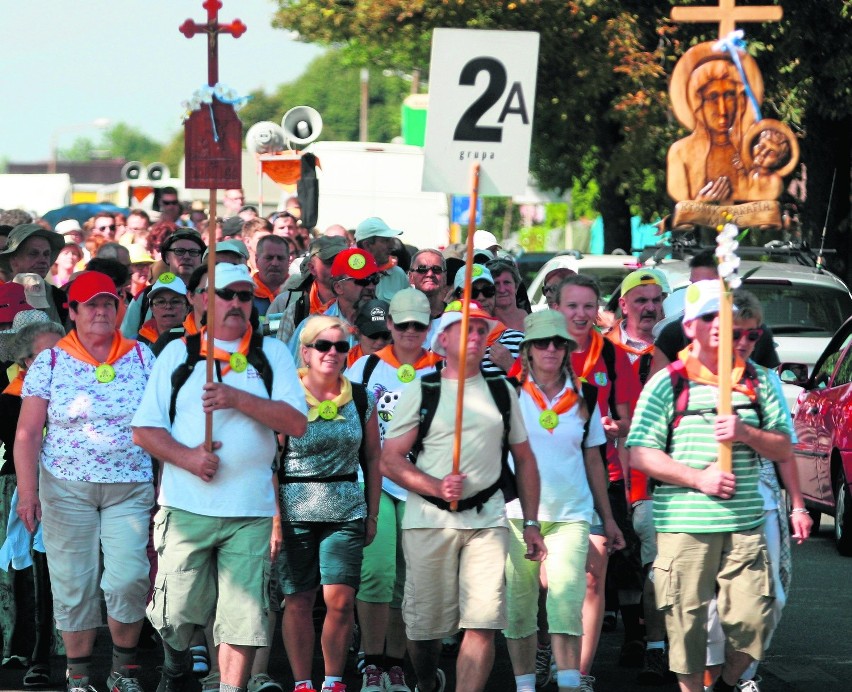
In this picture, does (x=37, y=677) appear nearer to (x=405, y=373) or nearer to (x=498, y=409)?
(x=405, y=373)

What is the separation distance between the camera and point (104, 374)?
27.7 ft

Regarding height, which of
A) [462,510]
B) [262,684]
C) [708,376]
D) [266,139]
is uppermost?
[266,139]

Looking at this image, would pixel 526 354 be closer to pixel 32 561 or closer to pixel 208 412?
pixel 208 412

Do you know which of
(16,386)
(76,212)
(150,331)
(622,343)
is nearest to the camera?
(16,386)

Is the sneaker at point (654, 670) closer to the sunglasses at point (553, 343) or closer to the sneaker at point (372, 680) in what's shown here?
the sneaker at point (372, 680)

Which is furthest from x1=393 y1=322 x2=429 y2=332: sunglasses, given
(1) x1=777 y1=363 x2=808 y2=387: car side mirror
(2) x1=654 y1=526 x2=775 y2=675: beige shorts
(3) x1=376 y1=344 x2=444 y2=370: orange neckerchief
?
(1) x1=777 y1=363 x2=808 y2=387: car side mirror

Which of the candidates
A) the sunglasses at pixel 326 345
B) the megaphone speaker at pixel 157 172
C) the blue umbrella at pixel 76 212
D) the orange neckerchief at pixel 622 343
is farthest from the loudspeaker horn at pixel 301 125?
the megaphone speaker at pixel 157 172

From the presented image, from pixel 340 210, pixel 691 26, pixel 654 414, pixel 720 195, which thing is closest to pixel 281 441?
pixel 654 414

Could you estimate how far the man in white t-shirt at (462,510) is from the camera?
7750 mm

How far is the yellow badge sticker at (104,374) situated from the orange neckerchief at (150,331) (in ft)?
6.05

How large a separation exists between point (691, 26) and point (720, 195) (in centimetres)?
1395

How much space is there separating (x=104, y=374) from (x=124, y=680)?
1.39 m

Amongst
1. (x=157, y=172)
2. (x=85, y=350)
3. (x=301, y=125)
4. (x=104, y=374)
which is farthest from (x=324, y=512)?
(x=157, y=172)

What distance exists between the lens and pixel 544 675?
9.11 meters
